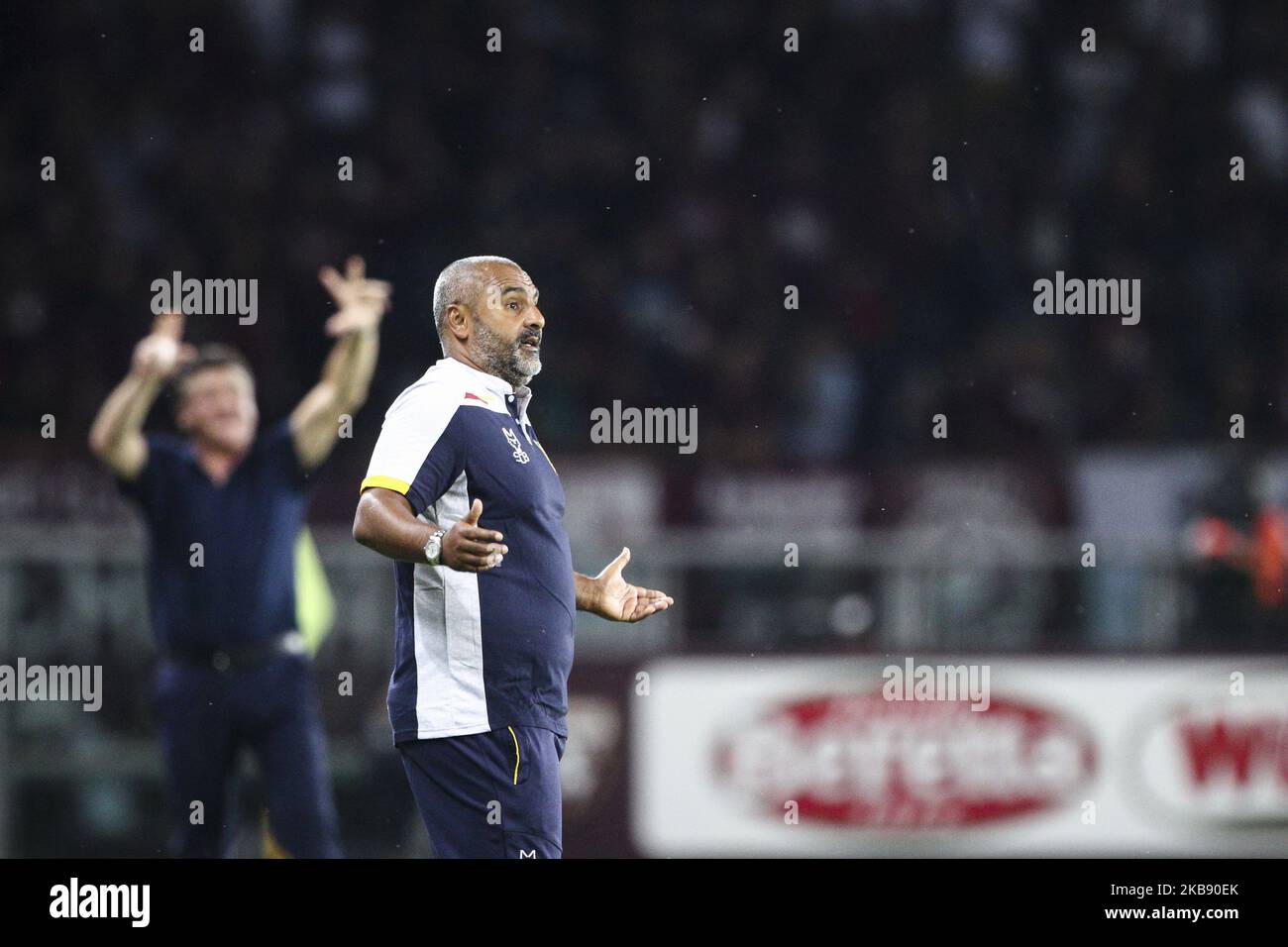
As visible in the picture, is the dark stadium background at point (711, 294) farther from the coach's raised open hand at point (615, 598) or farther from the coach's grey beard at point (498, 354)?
the coach's grey beard at point (498, 354)

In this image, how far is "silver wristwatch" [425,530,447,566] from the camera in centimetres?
429

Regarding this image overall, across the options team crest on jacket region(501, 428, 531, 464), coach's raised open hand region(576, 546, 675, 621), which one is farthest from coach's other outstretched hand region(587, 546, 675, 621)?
team crest on jacket region(501, 428, 531, 464)

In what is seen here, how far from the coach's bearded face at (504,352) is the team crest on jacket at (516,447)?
0.67ft

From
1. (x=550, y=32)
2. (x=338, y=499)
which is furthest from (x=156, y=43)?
(x=338, y=499)

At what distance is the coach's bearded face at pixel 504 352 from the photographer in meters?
5.01

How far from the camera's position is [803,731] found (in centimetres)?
913

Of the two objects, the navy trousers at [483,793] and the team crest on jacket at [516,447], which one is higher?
the team crest on jacket at [516,447]

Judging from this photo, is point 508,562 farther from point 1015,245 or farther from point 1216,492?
point 1015,245

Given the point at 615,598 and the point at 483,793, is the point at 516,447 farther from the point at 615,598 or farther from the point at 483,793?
the point at 483,793

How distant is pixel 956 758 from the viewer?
29.9 ft

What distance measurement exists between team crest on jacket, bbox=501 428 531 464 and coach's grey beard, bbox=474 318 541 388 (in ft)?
0.59

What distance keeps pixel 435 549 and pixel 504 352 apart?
0.86 metres

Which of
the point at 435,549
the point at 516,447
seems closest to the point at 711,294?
the point at 516,447

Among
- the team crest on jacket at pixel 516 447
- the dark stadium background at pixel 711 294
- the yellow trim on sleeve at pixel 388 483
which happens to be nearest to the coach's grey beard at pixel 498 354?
the team crest on jacket at pixel 516 447
